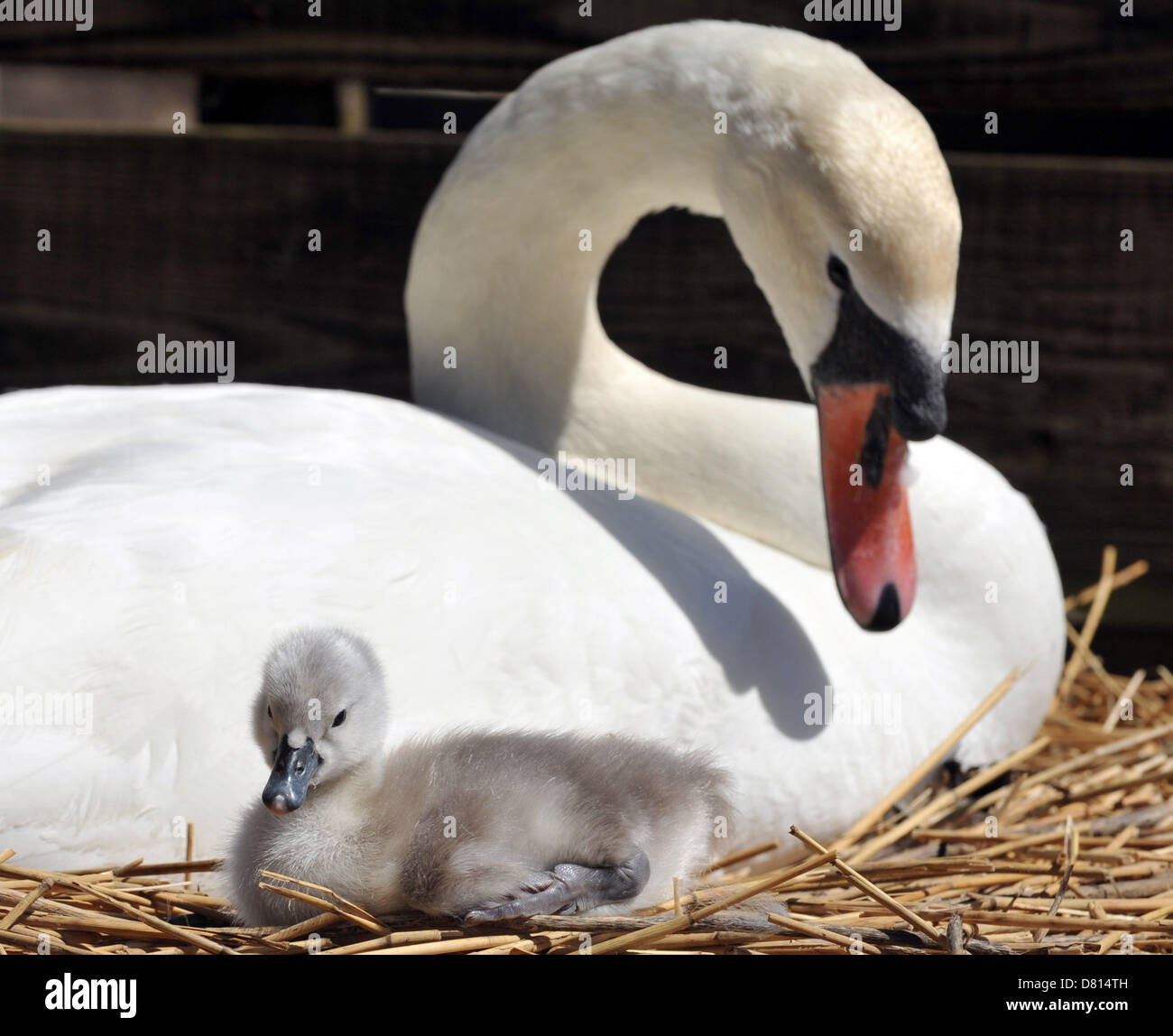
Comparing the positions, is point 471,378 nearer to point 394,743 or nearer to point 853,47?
point 394,743

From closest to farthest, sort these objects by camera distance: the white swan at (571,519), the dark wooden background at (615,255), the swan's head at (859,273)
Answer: the white swan at (571,519) → the swan's head at (859,273) → the dark wooden background at (615,255)

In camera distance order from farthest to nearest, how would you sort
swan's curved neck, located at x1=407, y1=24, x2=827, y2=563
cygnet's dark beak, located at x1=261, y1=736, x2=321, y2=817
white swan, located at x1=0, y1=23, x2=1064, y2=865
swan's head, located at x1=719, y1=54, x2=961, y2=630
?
1. swan's curved neck, located at x1=407, y1=24, x2=827, y2=563
2. swan's head, located at x1=719, y1=54, x2=961, y2=630
3. white swan, located at x1=0, y1=23, x2=1064, y2=865
4. cygnet's dark beak, located at x1=261, y1=736, x2=321, y2=817

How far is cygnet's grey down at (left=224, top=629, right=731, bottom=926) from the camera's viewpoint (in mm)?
1409

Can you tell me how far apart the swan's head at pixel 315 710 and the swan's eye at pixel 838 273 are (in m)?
0.81

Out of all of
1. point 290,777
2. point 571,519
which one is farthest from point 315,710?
point 571,519

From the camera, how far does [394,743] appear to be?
1594 millimetres

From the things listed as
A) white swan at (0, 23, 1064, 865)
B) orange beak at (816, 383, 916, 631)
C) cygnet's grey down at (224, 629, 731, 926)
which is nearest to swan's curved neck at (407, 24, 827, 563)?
white swan at (0, 23, 1064, 865)

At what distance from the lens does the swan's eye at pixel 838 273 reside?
6.26ft

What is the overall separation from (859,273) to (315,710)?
2.91ft

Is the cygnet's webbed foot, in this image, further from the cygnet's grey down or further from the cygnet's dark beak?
the cygnet's dark beak

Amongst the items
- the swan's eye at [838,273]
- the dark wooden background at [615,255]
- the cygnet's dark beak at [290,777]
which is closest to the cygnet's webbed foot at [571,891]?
the cygnet's dark beak at [290,777]

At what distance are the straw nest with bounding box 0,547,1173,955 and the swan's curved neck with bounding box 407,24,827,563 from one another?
0.47 meters

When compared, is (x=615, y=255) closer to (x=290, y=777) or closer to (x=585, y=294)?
(x=585, y=294)

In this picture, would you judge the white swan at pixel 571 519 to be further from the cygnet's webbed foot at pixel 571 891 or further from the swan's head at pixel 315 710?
the cygnet's webbed foot at pixel 571 891
